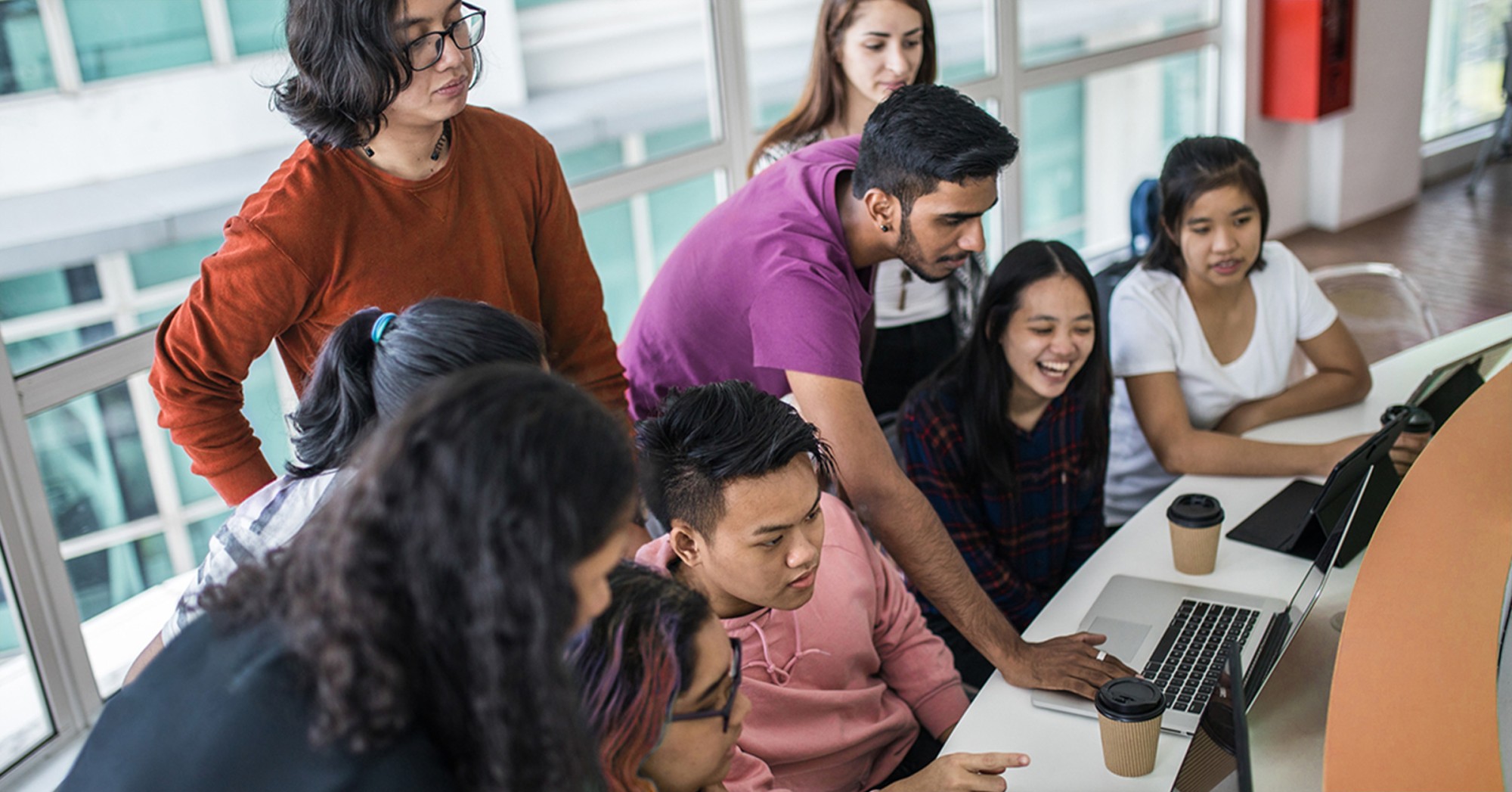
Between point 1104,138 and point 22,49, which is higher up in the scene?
point 22,49

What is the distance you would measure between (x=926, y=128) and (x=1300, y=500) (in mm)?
936

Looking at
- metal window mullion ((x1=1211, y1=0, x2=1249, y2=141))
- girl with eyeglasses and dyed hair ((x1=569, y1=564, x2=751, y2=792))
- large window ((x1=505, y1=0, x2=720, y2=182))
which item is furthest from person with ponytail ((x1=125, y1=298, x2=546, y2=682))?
metal window mullion ((x1=1211, y1=0, x2=1249, y2=141))

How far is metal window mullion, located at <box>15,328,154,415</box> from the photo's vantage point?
7.16ft

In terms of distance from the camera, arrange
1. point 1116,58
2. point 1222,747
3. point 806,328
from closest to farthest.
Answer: point 1222,747 < point 806,328 < point 1116,58

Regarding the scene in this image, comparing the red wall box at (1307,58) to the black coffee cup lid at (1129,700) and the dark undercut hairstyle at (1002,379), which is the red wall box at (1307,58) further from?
the black coffee cup lid at (1129,700)

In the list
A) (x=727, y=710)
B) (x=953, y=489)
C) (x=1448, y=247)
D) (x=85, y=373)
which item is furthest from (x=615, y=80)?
(x=1448, y=247)

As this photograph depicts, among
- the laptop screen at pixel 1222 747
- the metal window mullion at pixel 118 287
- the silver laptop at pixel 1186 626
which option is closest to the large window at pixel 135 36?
the metal window mullion at pixel 118 287

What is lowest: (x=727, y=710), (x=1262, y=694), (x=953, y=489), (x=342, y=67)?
(x=953, y=489)

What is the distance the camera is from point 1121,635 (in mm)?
1723

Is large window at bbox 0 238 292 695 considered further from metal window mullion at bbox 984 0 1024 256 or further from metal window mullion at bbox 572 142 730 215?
metal window mullion at bbox 984 0 1024 256

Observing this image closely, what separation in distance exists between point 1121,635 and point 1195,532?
0.75 feet

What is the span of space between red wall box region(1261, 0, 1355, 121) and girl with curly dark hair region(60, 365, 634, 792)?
5431 mm

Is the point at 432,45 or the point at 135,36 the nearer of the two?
the point at 432,45

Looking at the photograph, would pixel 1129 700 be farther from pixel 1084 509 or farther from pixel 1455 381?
pixel 1455 381
